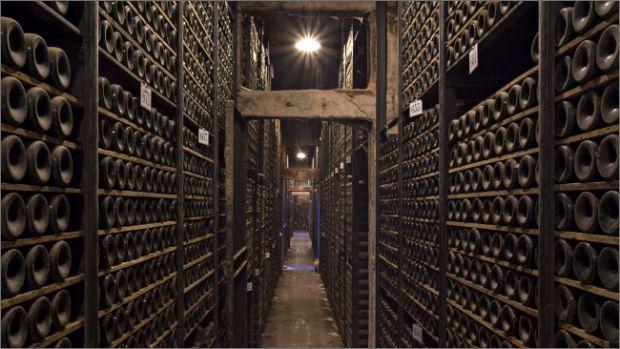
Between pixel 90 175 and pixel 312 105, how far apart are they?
193 inches

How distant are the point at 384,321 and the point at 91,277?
4599 mm

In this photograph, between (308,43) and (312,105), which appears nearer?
(312,105)

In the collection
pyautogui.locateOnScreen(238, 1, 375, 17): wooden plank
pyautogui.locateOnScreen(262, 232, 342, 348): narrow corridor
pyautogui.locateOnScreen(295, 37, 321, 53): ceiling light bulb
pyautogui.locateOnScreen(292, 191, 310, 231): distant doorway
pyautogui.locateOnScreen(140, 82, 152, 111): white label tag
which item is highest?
pyautogui.locateOnScreen(295, 37, 321, 53): ceiling light bulb

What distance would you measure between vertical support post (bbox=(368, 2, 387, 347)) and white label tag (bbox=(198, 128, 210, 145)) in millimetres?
2720

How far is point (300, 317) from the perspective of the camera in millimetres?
11242

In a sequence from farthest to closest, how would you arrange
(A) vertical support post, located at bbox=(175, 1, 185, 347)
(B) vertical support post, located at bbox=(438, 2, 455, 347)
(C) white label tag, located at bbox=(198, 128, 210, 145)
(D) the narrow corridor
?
(D) the narrow corridor, (C) white label tag, located at bbox=(198, 128, 210, 145), (A) vertical support post, located at bbox=(175, 1, 185, 347), (B) vertical support post, located at bbox=(438, 2, 455, 347)

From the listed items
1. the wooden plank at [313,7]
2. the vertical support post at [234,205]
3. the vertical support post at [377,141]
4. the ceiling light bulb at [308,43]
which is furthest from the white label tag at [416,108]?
the ceiling light bulb at [308,43]

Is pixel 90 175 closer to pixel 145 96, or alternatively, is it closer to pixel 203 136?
pixel 145 96

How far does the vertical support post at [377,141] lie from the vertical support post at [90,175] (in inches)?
187

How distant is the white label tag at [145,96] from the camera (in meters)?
2.88

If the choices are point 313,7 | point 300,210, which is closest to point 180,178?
point 313,7

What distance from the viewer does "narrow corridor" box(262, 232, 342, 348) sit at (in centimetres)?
941

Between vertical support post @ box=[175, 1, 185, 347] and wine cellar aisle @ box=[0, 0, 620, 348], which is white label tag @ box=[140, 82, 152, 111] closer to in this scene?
wine cellar aisle @ box=[0, 0, 620, 348]

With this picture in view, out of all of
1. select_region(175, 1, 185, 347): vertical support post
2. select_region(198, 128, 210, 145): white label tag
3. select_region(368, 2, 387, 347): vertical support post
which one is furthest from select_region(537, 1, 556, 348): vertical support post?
select_region(368, 2, 387, 347): vertical support post
